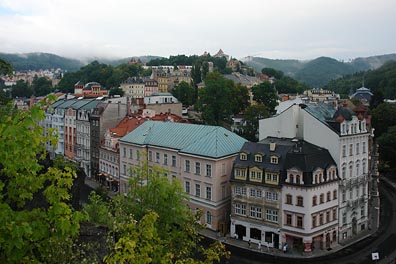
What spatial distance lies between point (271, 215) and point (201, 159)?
9.72 meters

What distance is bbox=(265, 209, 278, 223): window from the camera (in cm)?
4316

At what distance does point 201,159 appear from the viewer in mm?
48062

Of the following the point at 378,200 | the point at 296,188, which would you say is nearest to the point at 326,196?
the point at 296,188

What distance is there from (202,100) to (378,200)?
39.2 metres

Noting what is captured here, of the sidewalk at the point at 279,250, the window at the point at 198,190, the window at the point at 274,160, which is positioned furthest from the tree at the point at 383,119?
the window at the point at 198,190

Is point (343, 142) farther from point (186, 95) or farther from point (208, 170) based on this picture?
point (186, 95)

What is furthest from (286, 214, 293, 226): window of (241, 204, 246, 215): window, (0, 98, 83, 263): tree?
(0, 98, 83, 263): tree

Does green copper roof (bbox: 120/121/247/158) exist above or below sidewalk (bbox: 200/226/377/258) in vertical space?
above

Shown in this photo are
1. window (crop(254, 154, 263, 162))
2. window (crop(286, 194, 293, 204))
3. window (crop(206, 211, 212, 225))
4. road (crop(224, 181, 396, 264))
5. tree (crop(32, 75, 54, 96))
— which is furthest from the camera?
tree (crop(32, 75, 54, 96))

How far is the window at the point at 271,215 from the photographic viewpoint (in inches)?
1699

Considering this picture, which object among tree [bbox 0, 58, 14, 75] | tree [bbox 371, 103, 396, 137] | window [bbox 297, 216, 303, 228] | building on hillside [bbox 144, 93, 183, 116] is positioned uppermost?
tree [bbox 0, 58, 14, 75]

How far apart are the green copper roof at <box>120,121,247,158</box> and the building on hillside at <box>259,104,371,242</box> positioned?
19.3 feet

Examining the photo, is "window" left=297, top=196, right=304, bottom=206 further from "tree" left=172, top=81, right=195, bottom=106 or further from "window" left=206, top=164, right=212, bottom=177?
"tree" left=172, top=81, right=195, bottom=106

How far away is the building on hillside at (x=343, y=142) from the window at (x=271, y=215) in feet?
23.0
